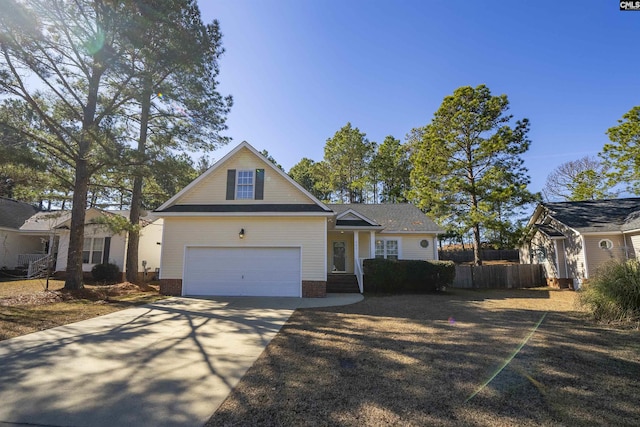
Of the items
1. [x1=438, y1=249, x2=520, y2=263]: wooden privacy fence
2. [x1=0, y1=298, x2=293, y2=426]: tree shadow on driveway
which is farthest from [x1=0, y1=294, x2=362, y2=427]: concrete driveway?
[x1=438, y1=249, x2=520, y2=263]: wooden privacy fence

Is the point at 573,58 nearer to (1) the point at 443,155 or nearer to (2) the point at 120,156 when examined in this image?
(1) the point at 443,155

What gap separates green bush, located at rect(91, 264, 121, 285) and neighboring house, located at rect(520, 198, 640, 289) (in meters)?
23.5

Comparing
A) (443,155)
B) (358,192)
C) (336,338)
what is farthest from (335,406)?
(358,192)

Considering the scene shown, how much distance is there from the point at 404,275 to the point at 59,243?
67.5ft

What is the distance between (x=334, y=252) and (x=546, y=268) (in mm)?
12540

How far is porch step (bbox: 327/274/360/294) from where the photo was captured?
1468 cm

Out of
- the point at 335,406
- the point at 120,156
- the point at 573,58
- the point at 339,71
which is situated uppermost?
the point at 339,71

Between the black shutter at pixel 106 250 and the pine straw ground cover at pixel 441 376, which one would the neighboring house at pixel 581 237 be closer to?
the pine straw ground cover at pixel 441 376

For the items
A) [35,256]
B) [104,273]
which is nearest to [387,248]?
[104,273]

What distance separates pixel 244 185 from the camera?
44.5 feet

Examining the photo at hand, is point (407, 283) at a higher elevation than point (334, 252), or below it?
below

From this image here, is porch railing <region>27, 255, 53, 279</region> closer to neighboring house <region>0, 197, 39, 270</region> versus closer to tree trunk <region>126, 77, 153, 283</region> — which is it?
neighboring house <region>0, 197, 39, 270</region>

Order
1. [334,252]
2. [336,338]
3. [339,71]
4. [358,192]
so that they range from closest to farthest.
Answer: [336,338], [339,71], [334,252], [358,192]

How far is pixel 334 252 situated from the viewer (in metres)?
18.6
